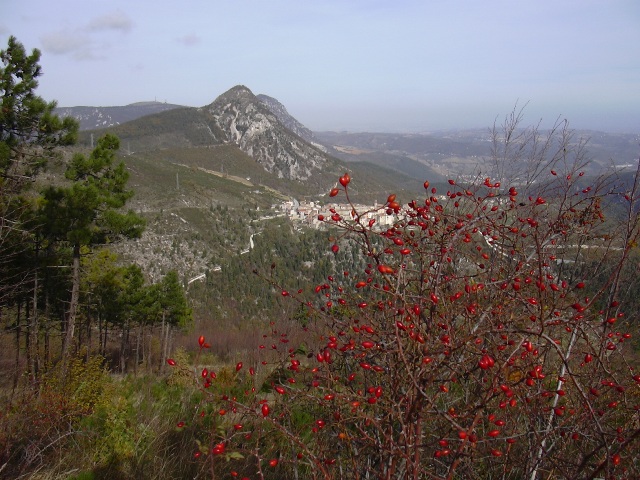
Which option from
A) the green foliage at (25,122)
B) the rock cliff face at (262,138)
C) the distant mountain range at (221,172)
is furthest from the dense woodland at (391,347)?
the rock cliff face at (262,138)

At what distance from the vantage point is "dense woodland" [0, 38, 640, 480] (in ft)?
5.11

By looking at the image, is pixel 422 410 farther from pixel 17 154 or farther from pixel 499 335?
pixel 17 154

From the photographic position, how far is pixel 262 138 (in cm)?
13562

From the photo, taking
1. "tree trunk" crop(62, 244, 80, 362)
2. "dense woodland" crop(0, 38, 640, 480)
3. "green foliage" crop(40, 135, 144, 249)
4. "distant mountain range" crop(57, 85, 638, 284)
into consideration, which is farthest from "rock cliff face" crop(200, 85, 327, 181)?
"tree trunk" crop(62, 244, 80, 362)

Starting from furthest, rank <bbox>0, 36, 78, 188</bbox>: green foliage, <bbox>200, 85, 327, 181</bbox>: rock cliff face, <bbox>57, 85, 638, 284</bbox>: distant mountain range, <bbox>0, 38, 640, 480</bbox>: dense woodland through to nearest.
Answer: <bbox>200, 85, 327, 181</bbox>: rock cliff face → <bbox>57, 85, 638, 284</bbox>: distant mountain range → <bbox>0, 36, 78, 188</bbox>: green foliage → <bbox>0, 38, 640, 480</bbox>: dense woodland

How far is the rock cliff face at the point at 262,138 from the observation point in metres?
130

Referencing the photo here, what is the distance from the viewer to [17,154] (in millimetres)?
9781

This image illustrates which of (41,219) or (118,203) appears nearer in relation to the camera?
(41,219)

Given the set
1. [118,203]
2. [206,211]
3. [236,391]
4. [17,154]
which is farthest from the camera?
[206,211]

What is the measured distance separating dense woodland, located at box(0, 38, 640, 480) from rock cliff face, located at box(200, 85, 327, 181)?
11663cm

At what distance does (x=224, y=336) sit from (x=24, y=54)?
2056cm

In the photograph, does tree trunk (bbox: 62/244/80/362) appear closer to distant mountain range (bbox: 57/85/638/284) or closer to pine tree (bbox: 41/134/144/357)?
pine tree (bbox: 41/134/144/357)

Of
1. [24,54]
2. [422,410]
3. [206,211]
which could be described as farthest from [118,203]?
[206,211]

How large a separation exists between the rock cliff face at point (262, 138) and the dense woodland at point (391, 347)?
116628 millimetres
